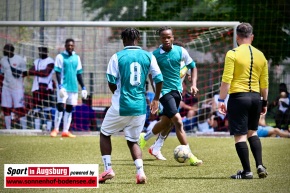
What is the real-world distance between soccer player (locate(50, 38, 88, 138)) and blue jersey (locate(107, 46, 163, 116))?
25.0 ft

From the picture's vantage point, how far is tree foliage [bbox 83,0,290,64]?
20.5 m

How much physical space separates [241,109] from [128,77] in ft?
5.32

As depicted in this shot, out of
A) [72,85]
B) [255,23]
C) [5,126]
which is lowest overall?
[5,126]

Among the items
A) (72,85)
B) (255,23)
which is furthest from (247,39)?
(255,23)

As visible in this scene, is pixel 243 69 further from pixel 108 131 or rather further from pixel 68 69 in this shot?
pixel 68 69

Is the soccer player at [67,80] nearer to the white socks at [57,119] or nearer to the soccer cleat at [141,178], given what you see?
the white socks at [57,119]

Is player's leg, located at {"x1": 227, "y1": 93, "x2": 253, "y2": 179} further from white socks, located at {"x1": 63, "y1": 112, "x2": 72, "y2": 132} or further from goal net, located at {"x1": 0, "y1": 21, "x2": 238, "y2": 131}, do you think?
goal net, located at {"x1": 0, "y1": 21, "x2": 238, "y2": 131}

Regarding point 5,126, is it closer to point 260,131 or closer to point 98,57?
point 98,57

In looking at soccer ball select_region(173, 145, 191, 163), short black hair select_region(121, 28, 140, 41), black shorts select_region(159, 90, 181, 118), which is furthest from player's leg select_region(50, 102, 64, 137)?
short black hair select_region(121, 28, 140, 41)

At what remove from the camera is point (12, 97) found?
62.4ft

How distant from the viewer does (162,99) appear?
12016 millimetres

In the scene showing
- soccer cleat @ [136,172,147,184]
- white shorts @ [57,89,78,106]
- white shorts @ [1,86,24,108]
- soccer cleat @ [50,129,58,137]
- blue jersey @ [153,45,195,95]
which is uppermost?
blue jersey @ [153,45,195,95]

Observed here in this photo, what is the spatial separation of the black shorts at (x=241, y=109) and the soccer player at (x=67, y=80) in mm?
7441

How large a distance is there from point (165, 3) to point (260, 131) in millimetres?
6224
